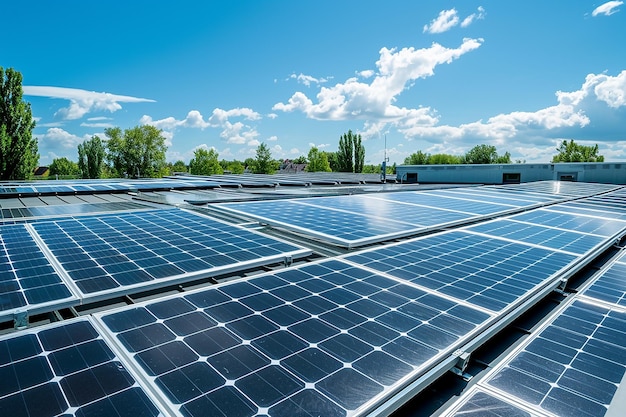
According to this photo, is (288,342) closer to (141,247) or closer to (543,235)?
(141,247)

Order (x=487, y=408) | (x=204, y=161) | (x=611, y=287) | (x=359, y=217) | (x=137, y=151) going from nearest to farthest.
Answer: (x=487, y=408)
(x=611, y=287)
(x=359, y=217)
(x=137, y=151)
(x=204, y=161)

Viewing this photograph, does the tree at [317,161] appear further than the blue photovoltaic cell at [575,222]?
Yes

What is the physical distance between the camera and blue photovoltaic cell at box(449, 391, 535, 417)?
3.73 metres

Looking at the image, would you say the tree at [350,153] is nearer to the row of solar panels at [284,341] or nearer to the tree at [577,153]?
the tree at [577,153]

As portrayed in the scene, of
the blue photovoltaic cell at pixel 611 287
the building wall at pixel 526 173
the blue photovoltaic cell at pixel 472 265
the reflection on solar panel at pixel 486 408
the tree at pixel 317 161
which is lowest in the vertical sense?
the reflection on solar panel at pixel 486 408

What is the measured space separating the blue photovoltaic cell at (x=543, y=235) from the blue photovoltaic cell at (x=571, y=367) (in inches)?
172

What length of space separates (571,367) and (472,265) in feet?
11.7

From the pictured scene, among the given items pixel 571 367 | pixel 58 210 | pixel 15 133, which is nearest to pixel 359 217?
pixel 571 367

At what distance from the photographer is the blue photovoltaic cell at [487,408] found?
3.73 metres

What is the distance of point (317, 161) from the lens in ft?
413

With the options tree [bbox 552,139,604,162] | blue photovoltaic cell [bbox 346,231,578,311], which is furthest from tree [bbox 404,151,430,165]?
blue photovoltaic cell [bbox 346,231,578,311]

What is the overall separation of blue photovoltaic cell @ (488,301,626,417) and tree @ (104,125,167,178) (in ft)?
355

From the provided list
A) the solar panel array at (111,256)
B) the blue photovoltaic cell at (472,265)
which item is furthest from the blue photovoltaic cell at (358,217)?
the solar panel array at (111,256)

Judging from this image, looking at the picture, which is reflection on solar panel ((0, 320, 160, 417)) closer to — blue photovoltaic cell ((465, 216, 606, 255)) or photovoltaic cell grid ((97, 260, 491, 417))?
photovoltaic cell grid ((97, 260, 491, 417))
